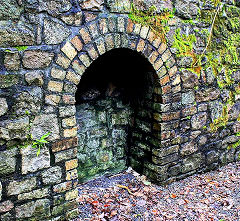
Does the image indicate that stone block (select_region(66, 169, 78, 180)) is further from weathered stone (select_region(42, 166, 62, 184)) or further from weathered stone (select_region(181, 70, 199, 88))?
weathered stone (select_region(181, 70, 199, 88))

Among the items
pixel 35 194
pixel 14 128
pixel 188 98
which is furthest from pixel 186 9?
pixel 35 194

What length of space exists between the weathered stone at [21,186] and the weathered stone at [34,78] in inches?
32.5

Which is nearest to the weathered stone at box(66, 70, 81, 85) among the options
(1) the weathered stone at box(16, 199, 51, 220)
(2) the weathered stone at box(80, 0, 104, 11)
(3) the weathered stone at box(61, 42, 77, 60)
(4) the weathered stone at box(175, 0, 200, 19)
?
(3) the weathered stone at box(61, 42, 77, 60)

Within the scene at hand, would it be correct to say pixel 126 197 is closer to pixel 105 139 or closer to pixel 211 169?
pixel 105 139

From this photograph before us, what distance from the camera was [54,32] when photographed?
2.06m

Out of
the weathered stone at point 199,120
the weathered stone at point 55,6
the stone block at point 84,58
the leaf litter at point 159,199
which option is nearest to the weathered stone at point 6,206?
the leaf litter at point 159,199

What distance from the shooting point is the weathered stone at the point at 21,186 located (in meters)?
2.04

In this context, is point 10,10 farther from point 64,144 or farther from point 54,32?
point 64,144

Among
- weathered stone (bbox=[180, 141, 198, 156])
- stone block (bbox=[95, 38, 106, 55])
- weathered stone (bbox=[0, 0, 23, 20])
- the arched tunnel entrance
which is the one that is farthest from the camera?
weathered stone (bbox=[180, 141, 198, 156])

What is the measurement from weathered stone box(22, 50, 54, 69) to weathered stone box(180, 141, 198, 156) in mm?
1989

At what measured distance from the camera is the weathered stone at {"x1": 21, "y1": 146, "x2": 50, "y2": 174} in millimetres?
2068

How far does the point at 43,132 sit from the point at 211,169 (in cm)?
252

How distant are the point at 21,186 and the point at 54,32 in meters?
1.33

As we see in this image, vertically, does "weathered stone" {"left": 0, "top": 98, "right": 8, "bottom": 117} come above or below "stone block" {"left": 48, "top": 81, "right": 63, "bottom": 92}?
below
